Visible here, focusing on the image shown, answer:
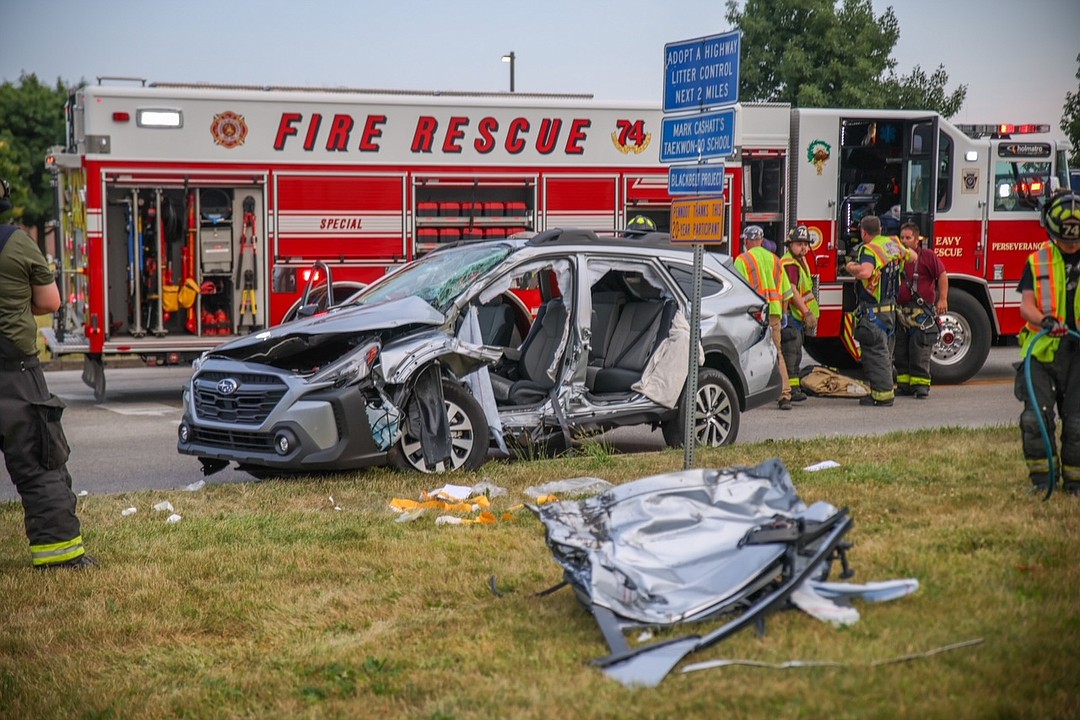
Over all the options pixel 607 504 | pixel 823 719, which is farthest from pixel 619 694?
pixel 607 504

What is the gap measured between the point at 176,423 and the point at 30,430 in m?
6.30

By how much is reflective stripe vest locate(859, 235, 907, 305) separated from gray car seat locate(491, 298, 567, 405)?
4.39m

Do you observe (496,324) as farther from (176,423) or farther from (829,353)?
(829,353)

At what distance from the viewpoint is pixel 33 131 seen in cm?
4050

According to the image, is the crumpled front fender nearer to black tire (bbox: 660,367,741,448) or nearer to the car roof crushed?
black tire (bbox: 660,367,741,448)

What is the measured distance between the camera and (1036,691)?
390cm

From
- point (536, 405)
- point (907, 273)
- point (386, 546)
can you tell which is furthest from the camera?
point (907, 273)

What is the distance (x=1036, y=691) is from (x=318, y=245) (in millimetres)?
11242

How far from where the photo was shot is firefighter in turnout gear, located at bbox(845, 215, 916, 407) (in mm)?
12648

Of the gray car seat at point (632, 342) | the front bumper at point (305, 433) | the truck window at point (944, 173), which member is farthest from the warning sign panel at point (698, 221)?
the truck window at point (944, 173)

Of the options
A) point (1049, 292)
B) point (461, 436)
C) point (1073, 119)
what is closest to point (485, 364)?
point (461, 436)

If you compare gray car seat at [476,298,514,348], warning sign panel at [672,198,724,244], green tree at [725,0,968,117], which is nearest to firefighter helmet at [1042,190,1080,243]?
warning sign panel at [672,198,724,244]

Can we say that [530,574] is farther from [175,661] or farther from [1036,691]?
[1036,691]

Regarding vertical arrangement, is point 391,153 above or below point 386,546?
above
